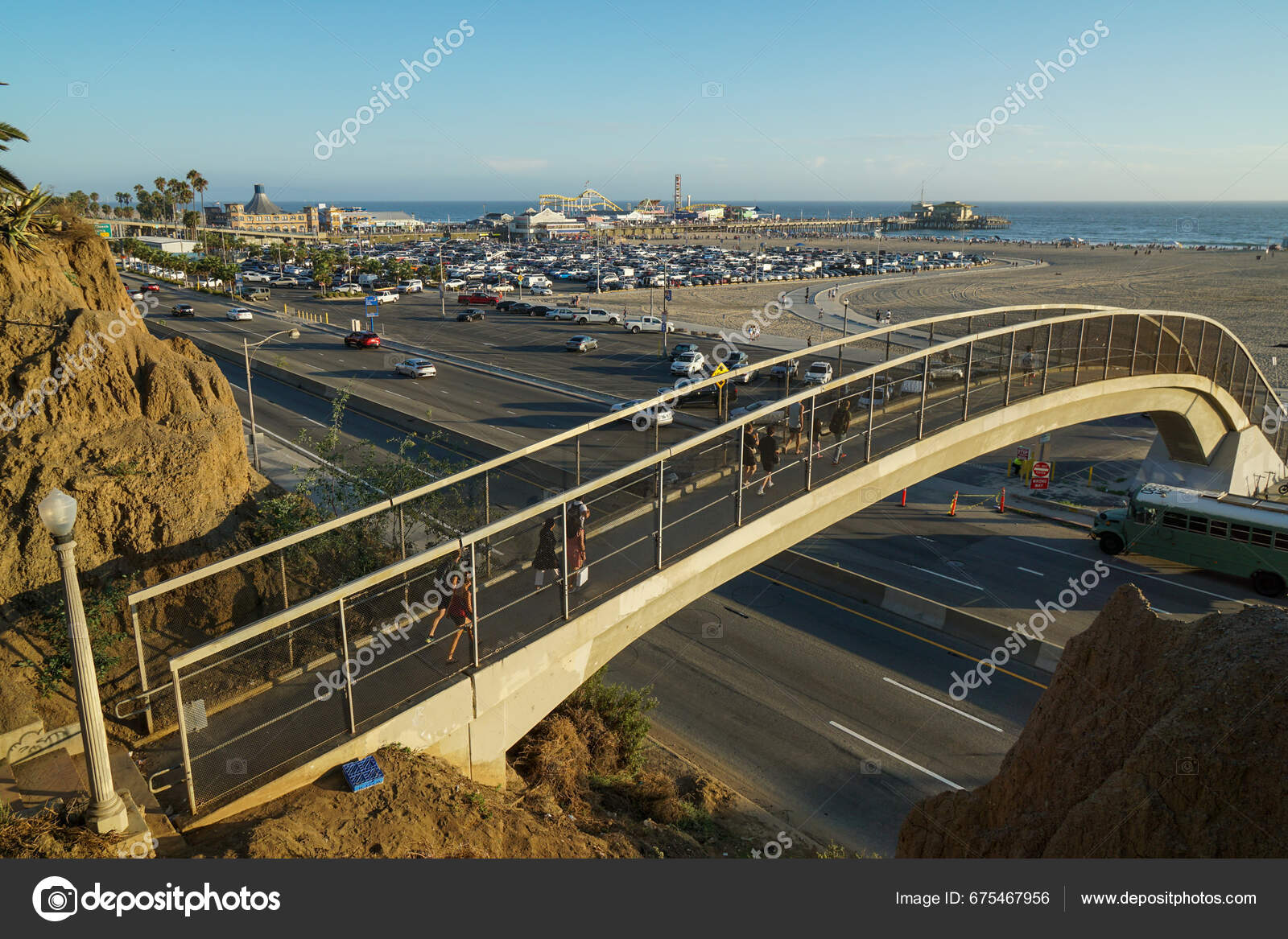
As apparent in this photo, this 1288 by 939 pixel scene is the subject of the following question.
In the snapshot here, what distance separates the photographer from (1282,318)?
75438 millimetres

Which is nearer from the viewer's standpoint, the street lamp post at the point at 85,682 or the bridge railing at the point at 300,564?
the street lamp post at the point at 85,682

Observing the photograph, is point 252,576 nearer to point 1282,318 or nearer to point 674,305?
point 674,305

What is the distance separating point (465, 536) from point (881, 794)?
32.0 ft

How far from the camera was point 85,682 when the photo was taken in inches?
281

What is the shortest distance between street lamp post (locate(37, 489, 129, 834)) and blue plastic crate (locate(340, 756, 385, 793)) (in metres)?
2.04

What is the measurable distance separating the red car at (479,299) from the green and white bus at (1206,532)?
63.3 meters

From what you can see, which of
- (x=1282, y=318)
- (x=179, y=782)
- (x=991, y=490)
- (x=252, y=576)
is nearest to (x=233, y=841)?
(x=179, y=782)

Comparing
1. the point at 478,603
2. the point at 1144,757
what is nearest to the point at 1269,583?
the point at 1144,757

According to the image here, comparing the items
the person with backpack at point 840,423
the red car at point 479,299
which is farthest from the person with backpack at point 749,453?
the red car at point 479,299

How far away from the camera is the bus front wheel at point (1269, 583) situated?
23.4 meters

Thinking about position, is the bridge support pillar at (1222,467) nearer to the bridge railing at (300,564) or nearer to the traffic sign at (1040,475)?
the traffic sign at (1040,475)

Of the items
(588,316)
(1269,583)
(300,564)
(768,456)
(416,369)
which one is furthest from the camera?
(588,316)

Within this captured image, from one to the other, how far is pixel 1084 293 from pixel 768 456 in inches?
3813

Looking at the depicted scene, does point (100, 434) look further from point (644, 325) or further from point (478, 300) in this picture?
point (478, 300)
